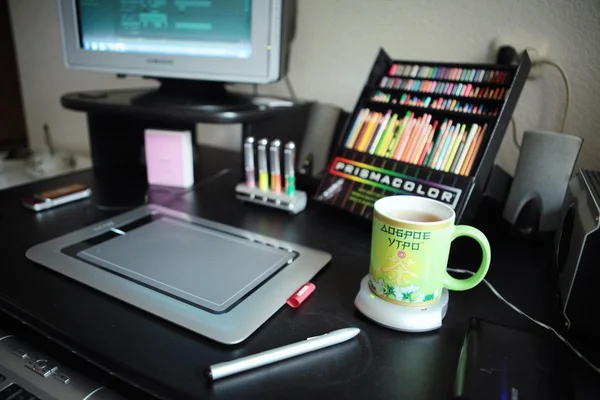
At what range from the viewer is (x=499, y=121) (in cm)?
63

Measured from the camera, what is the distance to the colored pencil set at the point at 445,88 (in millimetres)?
657

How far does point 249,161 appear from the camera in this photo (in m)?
0.80

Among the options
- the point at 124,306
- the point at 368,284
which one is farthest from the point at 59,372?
the point at 368,284

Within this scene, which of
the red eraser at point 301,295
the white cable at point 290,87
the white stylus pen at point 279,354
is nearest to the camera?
the white stylus pen at point 279,354

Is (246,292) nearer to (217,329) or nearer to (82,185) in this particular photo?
(217,329)

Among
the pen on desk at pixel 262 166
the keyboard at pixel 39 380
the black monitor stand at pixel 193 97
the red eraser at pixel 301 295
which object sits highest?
the black monitor stand at pixel 193 97

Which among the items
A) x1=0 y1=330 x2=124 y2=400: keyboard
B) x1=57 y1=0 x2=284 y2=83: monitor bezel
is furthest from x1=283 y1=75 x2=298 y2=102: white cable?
x1=0 y1=330 x2=124 y2=400: keyboard

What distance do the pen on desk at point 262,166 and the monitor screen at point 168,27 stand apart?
0.16 metres

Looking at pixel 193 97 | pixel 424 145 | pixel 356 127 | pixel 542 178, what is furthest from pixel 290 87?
pixel 542 178

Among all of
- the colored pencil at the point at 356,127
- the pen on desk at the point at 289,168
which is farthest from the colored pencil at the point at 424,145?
the pen on desk at the point at 289,168

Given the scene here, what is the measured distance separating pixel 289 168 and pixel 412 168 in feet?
0.69

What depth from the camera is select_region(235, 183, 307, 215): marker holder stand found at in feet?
2.54

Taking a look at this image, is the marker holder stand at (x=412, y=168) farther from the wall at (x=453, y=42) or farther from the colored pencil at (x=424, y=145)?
the wall at (x=453, y=42)

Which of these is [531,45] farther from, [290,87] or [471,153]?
[290,87]
